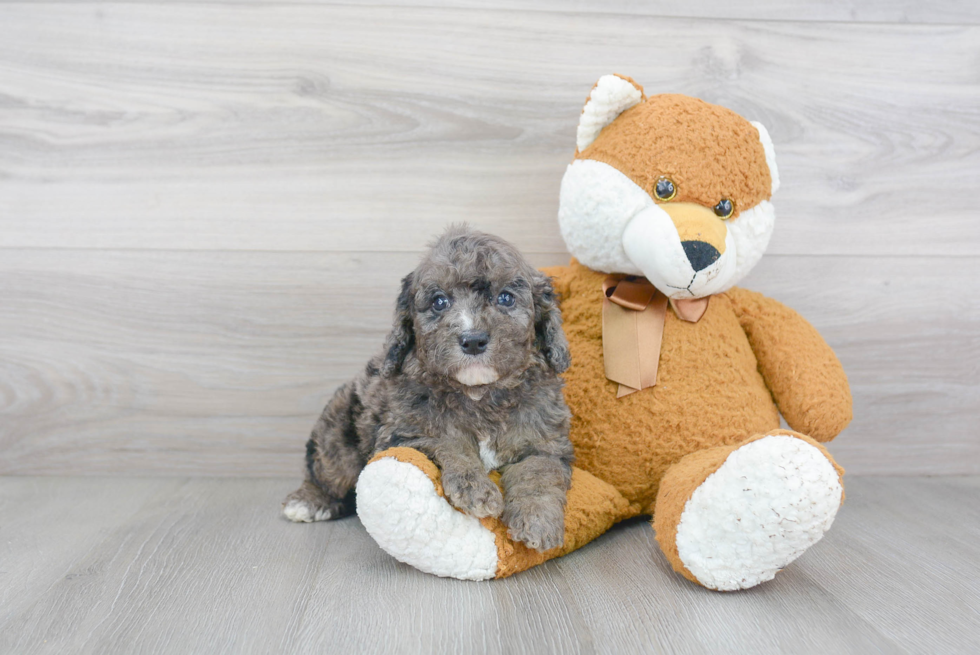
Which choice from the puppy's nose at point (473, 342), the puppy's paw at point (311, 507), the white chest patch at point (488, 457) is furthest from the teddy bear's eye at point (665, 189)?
the puppy's paw at point (311, 507)

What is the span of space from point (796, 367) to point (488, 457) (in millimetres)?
725

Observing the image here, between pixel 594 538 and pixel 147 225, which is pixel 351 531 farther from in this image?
pixel 147 225

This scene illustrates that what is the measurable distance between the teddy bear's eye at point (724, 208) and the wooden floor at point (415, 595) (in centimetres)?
73

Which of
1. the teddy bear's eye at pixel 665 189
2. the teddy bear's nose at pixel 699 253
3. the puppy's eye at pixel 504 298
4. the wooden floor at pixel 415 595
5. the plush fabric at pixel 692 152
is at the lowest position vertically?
the wooden floor at pixel 415 595

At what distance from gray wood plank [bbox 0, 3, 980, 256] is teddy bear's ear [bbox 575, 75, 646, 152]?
1.28 ft

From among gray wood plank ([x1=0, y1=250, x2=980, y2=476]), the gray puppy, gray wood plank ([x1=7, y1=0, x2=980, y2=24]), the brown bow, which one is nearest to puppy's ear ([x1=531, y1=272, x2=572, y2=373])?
the gray puppy

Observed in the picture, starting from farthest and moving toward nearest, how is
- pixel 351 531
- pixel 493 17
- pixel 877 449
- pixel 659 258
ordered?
pixel 877 449, pixel 493 17, pixel 351 531, pixel 659 258

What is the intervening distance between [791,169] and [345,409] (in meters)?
1.41

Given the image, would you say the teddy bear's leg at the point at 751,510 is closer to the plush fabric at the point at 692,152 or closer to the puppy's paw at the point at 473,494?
the puppy's paw at the point at 473,494

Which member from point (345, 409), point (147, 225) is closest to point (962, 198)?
point (345, 409)

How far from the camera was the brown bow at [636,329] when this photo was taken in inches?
63.2

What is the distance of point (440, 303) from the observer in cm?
143

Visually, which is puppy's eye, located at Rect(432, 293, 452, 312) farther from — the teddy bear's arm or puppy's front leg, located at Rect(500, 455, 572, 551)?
the teddy bear's arm

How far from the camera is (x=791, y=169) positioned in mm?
2068
